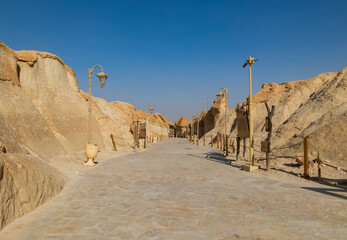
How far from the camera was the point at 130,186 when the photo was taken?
7.07 m

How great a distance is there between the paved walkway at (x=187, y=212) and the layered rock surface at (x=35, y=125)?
423 millimetres

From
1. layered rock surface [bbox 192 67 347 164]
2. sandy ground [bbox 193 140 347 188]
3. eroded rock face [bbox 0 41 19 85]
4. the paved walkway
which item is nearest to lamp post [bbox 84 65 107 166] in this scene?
the paved walkway

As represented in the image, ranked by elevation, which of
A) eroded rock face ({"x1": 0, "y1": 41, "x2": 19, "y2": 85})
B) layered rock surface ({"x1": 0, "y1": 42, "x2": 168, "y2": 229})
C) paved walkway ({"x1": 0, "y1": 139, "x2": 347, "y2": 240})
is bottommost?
paved walkway ({"x1": 0, "y1": 139, "x2": 347, "y2": 240})

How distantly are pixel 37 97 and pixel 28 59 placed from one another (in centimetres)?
261

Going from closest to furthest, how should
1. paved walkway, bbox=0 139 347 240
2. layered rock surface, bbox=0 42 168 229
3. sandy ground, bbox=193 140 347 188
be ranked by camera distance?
paved walkway, bbox=0 139 347 240
layered rock surface, bbox=0 42 168 229
sandy ground, bbox=193 140 347 188

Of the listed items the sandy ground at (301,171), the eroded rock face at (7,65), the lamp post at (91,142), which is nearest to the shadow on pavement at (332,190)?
the sandy ground at (301,171)

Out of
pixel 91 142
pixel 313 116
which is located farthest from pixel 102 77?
pixel 313 116

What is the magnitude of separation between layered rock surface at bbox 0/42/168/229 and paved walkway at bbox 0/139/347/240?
42cm

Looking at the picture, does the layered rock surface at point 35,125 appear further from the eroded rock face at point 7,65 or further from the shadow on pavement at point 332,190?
the shadow on pavement at point 332,190

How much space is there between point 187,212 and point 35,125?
1079 centimetres

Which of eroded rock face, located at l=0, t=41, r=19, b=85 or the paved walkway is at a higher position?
eroded rock face, located at l=0, t=41, r=19, b=85

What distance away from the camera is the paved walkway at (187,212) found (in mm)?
3785

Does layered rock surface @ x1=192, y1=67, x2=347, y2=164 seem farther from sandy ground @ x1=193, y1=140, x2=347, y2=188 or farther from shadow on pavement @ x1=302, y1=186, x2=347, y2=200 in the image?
shadow on pavement @ x1=302, y1=186, x2=347, y2=200

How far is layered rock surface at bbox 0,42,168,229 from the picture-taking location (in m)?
4.79
